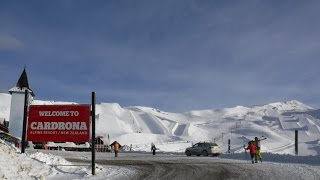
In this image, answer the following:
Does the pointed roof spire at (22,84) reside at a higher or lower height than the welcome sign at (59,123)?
higher

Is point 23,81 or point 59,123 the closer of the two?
point 59,123

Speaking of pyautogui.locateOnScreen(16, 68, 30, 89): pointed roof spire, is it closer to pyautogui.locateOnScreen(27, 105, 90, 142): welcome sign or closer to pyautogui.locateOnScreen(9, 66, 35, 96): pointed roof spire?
pyautogui.locateOnScreen(9, 66, 35, 96): pointed roof spire

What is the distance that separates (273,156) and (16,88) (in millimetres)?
69519

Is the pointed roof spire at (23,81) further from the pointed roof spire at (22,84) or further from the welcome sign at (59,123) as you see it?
the welcome sign at (59,123)

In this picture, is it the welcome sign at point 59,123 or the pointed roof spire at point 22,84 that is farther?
the pointed roof spire at point 22,84

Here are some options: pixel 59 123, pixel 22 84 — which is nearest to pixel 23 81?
pixel 22 84

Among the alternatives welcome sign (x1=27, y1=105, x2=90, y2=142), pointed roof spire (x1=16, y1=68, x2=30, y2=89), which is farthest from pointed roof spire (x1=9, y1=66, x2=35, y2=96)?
welcome sign (x1=27, y1=105, x2=90, y2=142)

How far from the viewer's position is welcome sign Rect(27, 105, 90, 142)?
20.0 metres

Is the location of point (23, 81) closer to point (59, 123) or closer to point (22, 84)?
point (22, 84)

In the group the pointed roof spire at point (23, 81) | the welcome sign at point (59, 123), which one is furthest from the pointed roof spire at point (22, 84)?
the welcome sign at point (59, 123)

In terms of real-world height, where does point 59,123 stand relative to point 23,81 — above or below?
below

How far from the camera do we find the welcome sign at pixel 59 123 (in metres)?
20.0

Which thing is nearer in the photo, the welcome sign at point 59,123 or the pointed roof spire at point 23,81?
the welcome sign at point 59,123

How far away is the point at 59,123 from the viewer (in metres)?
20.3
